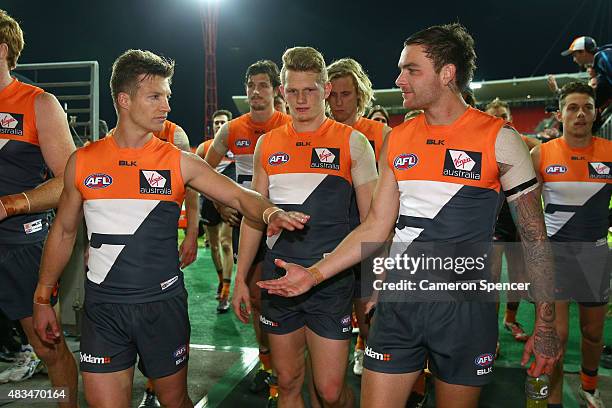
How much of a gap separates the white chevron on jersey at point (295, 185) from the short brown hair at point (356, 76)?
1.27m

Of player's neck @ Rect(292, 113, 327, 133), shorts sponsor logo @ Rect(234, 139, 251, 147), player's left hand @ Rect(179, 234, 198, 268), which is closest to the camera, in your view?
player's neck @ Rect(292, 113, 327, 133)

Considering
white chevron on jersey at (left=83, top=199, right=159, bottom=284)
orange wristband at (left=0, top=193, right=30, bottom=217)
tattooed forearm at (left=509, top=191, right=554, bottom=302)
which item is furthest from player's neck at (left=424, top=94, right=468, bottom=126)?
orange wristband at (left=0, top=193, right=30, bottom=217)

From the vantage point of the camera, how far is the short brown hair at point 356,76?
4566mm

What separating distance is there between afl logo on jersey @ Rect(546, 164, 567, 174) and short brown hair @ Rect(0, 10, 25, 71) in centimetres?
394

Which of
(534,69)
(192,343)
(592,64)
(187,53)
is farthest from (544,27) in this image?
(192,343)

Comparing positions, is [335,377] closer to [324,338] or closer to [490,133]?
[324,338]

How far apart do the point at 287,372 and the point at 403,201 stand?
1.36m

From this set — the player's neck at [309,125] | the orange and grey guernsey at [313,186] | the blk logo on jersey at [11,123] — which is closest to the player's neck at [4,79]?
the blk logo on jersey at [11,123]

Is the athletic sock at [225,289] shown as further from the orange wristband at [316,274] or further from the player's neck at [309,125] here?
the orange wristband at [316,274]

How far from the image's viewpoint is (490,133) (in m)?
2.71

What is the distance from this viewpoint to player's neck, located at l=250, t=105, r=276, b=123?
5199mm

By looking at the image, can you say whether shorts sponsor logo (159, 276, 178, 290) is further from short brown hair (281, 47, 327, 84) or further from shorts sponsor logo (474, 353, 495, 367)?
shorts sponsor logo (474, 353, 495, 367)

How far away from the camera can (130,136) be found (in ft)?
10.2

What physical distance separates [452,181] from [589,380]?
2.74 meters
